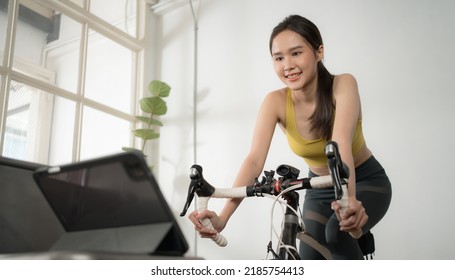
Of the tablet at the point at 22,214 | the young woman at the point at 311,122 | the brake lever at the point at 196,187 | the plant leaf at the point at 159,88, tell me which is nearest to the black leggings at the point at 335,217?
the young woman at the point at 311,122

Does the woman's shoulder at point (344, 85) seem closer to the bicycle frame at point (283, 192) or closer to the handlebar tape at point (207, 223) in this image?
the bicycle frame at point (283, 192)

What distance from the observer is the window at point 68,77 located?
233cm

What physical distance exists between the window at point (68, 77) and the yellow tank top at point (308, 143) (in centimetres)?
171

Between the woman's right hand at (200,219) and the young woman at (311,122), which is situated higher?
the young woman at (311,122)

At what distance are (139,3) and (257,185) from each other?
2765 millimetres

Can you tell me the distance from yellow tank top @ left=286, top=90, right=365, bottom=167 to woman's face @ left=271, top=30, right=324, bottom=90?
9cm

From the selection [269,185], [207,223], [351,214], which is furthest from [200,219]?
[351,214]

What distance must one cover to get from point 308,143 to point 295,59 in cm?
25

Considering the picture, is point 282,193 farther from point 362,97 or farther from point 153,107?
point 153,107

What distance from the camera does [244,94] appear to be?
2.60m

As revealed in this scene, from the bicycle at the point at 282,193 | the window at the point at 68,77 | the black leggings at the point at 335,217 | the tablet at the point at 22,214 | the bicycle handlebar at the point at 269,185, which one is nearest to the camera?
the tablet at the point at 22,214

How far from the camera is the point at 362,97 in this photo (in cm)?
204

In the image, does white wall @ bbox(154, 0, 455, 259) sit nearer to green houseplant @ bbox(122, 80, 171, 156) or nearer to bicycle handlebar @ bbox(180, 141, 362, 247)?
green houseplant @ bbox(122, 80, 171, 156)

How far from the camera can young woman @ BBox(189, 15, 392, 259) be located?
1.07 meters
